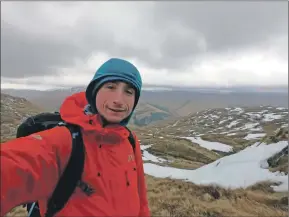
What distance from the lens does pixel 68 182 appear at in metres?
2.09

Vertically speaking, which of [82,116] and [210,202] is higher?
[82,116]

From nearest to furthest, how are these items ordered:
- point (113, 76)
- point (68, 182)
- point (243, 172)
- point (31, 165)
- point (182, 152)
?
1. point (31, 165)
2. point (68, 182)
3. point (113, 76)
4. point (243, 172)
5. point (182, 152)

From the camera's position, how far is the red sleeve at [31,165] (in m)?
1.74

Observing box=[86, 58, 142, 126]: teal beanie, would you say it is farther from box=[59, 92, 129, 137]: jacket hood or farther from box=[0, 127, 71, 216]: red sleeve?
box=[0, 127, 71, 216]: red sleeve

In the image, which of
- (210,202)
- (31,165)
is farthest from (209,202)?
(31,165)

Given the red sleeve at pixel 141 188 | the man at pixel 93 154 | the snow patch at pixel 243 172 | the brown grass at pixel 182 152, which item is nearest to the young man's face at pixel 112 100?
the man at pixel 93 154

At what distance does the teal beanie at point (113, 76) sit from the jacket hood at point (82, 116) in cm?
8

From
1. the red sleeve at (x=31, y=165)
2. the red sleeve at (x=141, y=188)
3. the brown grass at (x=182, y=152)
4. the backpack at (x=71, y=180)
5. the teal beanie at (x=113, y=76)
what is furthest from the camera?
the brown grass at (x=182, y=152)

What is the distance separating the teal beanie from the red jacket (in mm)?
112

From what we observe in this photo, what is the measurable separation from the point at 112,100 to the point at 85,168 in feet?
1.80

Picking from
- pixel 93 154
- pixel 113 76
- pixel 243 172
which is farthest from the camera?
pixel 243 172

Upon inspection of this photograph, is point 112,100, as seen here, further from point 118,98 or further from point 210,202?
point 210,202

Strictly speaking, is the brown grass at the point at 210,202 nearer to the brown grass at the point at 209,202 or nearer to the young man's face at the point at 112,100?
the brown grass at the point at 209,202

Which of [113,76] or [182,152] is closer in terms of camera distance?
[113,76]
